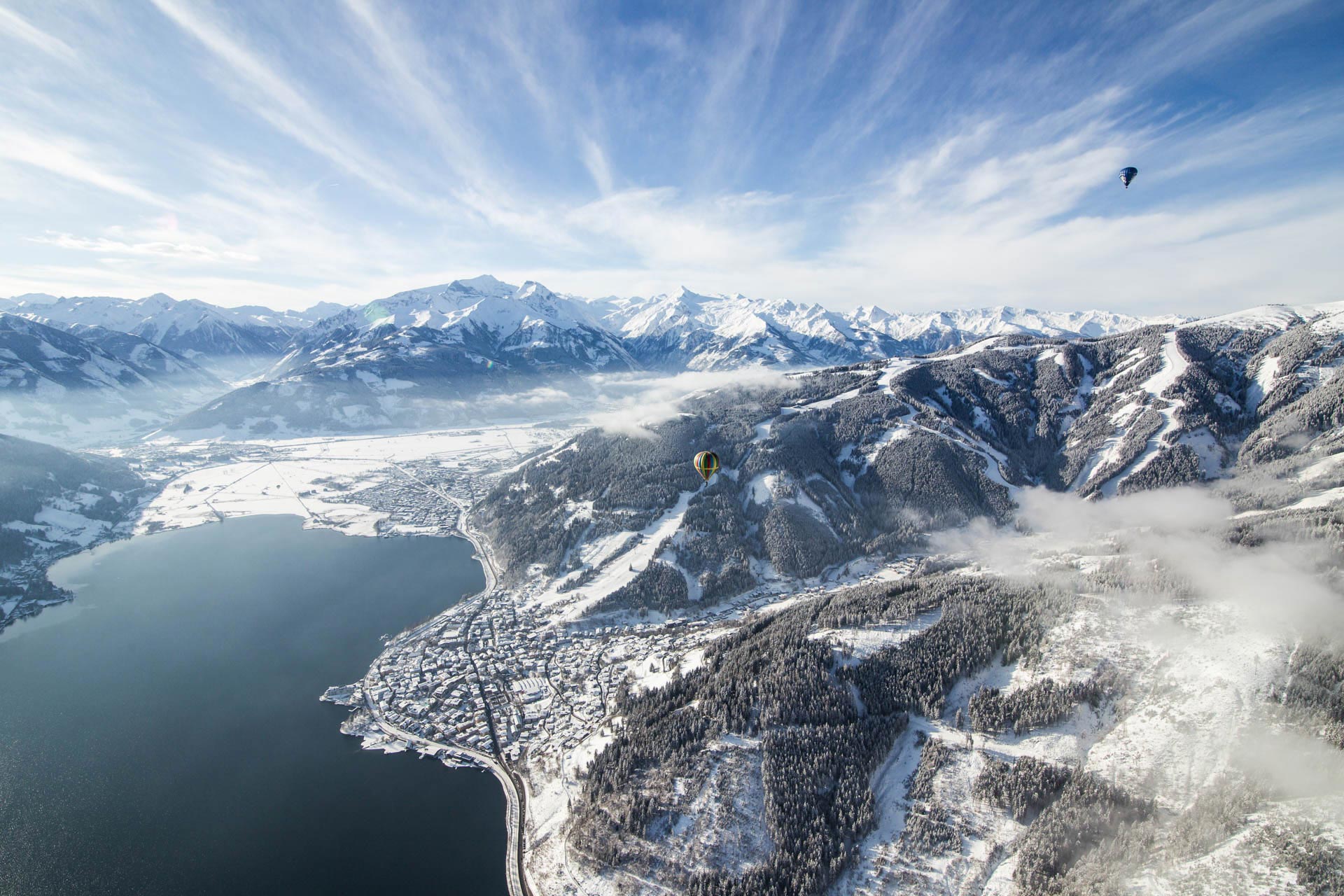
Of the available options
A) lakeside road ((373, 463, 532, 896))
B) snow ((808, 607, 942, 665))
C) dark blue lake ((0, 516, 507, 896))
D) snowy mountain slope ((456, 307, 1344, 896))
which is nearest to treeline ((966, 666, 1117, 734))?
snowy mountain slope ((456, 307, 1344, 896))

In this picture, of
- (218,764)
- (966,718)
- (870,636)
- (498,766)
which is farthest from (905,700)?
(218,764)

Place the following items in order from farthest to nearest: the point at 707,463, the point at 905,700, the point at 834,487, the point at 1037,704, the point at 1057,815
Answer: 1. the point at 834,487
2. the point at 707,463
3. the point at 905,700
4. the point at 1037,704
5. the point at 1057,815

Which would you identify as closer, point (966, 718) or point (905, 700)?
point (966, 718)

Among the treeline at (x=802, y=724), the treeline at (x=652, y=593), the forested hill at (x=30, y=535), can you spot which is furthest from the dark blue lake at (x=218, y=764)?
the treeline at (x=652, y=593)

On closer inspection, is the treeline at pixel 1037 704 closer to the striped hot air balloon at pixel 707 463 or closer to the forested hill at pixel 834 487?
the forested hill at pixel 834 487

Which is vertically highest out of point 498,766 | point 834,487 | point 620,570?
point 834,487

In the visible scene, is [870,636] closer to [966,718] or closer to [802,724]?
[966,718]

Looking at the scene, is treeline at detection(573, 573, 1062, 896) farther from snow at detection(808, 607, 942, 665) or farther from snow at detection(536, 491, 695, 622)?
snow at detection(536, 491, 695, 622)

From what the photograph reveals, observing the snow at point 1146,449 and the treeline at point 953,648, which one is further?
the snow at point 1146,449

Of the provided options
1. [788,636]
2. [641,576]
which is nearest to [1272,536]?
[788,636]
